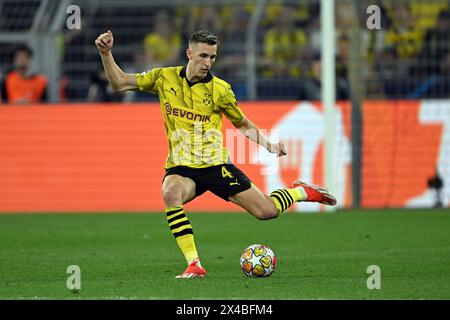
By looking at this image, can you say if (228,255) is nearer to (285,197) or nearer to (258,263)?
(285,197)

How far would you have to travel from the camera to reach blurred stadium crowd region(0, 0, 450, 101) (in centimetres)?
1845

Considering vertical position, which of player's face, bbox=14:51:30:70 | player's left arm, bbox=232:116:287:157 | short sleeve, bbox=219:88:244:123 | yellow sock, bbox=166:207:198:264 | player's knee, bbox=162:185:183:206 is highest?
player's face, bbox=14:51:30:70

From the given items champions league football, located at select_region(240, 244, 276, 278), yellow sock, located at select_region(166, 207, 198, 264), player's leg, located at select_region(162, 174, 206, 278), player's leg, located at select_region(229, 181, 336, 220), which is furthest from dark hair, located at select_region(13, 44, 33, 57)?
champions league football, located at select_region(240, 244, 276, 278)

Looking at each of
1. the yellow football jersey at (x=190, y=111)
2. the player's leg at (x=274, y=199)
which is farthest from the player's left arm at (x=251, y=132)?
the player's leg at (x=274, y=199)

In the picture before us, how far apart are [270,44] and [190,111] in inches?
382

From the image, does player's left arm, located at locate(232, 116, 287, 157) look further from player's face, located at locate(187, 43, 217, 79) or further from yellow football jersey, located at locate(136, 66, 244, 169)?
player's face, located at locate(187, 43, 217, 79)

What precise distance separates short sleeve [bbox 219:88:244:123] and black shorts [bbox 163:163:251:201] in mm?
446

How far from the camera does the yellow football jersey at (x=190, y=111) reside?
380 inches

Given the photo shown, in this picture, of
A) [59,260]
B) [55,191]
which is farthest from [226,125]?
[59,260]

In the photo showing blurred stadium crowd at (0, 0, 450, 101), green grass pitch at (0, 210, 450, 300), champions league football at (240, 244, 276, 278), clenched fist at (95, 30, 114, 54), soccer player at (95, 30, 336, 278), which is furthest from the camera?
blurred stadium crowd at (0, 0, 450, 101)

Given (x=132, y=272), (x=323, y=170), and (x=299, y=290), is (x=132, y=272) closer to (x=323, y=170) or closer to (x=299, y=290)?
(x=299, y=290)

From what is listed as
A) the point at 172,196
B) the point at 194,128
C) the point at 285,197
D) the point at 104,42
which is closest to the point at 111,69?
the point at 104,42

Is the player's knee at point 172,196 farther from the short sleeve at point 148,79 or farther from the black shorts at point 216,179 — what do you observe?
the short sleeve at point 148,79
